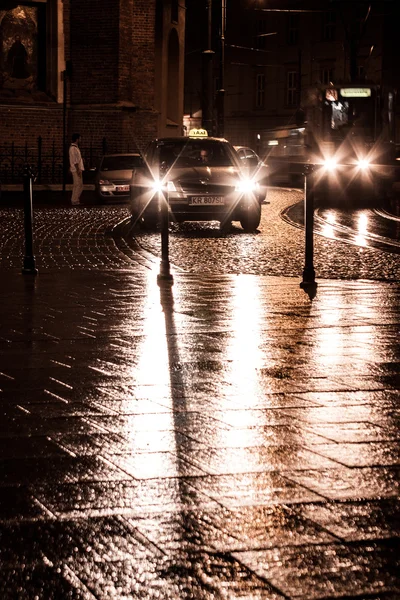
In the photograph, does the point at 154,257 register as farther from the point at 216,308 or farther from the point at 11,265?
the point at 216,308

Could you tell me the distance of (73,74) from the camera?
3612 cm

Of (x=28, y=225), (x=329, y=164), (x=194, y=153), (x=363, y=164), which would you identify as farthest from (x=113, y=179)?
(x=28, y=225)

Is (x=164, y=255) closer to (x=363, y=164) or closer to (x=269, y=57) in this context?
(x=363, y=164)

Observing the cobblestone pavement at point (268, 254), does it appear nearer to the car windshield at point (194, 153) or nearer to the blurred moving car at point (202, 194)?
the blurred moving car at point (202, 194)

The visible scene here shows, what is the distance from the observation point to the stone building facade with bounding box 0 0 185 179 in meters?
35.1

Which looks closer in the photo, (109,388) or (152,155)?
(109,388)

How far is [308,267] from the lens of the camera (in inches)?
446

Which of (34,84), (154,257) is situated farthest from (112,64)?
(154,257)

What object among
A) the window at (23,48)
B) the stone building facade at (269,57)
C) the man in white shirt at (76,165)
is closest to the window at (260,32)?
the stone building facade at (269,57)

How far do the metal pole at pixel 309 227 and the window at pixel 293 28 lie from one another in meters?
64.8

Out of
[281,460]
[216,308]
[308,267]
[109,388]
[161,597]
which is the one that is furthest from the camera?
[308,267]

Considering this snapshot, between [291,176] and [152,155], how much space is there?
84.1 ft

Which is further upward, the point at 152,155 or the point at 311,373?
the point at 152,155

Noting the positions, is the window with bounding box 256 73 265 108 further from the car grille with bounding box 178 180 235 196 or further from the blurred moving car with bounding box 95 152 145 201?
the car grille with bounding box 178 180 235 196
